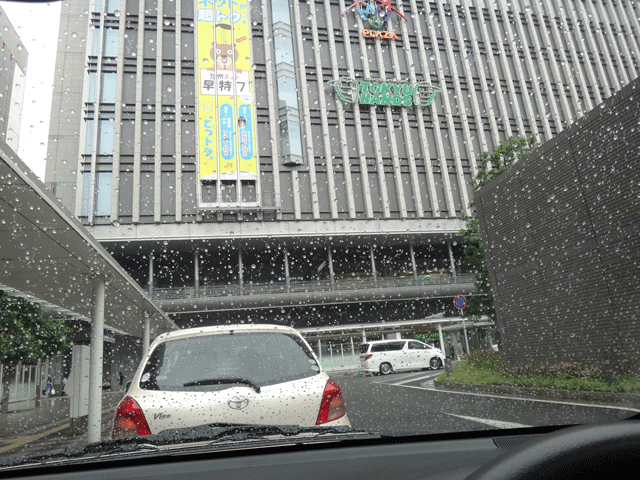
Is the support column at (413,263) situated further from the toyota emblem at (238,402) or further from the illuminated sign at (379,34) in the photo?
the toyota emblem at (238,402)

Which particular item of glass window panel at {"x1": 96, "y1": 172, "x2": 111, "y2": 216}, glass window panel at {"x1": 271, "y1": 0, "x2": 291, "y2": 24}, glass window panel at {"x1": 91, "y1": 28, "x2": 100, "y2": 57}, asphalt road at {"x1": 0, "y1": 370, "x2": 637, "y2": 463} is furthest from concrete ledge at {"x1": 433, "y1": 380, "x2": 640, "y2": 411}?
glass window panel at {"x1": 271, "y1": 0, "x2": 291, "y2": 24}

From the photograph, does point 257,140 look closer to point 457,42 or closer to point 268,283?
point 268,283

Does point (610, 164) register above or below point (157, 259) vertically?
below

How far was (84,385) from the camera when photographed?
8867 millimetres

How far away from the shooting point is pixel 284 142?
32781 millimetres

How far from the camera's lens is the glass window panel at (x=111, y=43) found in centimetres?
3212

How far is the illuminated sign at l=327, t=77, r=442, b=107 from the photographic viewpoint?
3497 centimetres

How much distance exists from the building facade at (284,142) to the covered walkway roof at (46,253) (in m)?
20.9

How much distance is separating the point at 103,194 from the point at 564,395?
Answer: 2778 centimetres

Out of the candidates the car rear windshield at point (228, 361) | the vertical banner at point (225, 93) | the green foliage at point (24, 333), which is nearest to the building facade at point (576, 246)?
the car rear windshield at point (228, 361)

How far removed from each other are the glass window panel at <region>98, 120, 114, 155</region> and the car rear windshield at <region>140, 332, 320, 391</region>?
30377 millimetres

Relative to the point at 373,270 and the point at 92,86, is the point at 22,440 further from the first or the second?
the point at 92,86

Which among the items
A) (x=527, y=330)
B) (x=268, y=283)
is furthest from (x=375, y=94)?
(x=527, y=330)

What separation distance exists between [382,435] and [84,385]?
8.58 m
